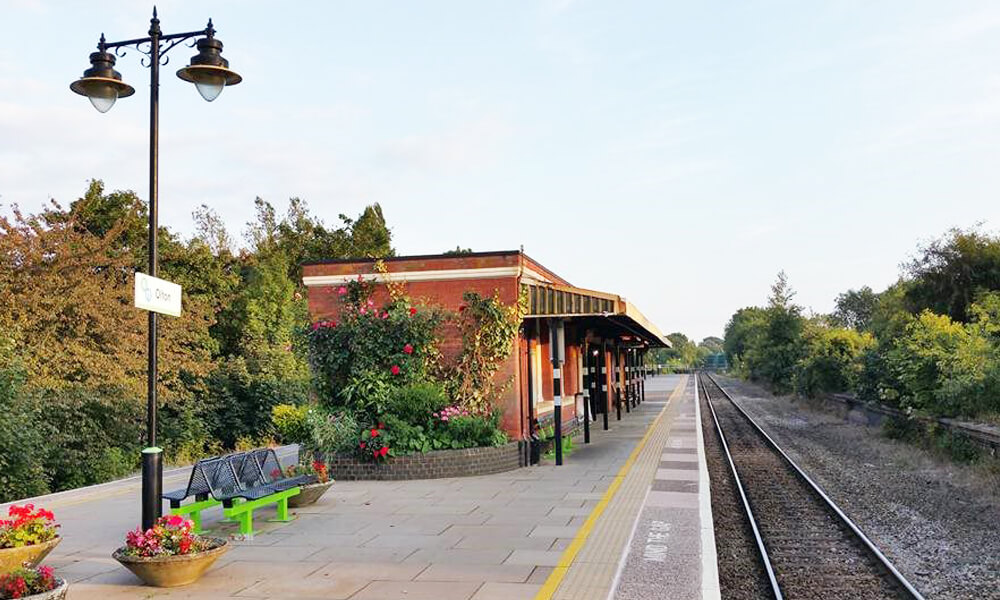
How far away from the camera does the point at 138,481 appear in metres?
14.3

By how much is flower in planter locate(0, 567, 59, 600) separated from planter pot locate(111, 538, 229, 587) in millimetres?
828

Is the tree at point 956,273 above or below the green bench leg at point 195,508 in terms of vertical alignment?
above

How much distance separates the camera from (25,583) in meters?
5.65

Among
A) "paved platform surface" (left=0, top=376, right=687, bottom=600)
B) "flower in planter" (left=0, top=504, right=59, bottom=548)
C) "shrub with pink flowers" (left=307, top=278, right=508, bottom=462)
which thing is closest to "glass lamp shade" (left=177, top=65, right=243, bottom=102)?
"flower in planter" (left=0, top=504, right=59, bottom=548)

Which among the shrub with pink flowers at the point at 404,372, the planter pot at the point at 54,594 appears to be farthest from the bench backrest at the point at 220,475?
the shrub with pink flowers at the point at 404,372

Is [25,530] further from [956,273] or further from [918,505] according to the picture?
[956,273]

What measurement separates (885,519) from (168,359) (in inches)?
709

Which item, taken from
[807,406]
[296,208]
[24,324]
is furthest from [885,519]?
[296,208]

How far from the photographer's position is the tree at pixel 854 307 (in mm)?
96825

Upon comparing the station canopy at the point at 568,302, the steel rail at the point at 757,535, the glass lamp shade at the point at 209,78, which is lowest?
Answer: the steel rail at the point at 757,535

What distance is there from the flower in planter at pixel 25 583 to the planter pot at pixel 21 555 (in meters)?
0.76

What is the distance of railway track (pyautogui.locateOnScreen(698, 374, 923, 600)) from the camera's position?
7.23 metres

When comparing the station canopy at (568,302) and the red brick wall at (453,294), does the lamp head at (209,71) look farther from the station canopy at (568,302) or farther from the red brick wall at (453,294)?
the station canopy at (568,302)

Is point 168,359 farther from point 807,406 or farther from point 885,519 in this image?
point 807,406
